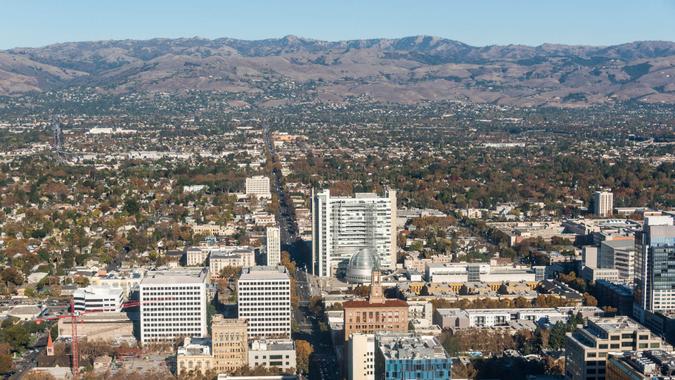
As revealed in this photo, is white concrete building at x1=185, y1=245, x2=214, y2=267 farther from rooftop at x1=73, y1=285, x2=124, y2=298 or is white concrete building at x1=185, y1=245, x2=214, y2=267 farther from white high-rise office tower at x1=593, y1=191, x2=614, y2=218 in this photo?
white high-rise office tower at x1=593, y1=191, x2=614, y2=218

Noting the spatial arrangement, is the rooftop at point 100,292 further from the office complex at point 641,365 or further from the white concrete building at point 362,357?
the office complex at point 641,365

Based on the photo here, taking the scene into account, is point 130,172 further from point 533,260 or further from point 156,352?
point 156,352

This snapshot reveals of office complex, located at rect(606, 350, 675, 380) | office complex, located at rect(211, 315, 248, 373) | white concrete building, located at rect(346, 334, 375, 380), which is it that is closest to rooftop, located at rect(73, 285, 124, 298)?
office complex, located at rect(211, 315, 248, 373)

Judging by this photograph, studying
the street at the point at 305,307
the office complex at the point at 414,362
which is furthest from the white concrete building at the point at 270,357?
the office complex at the point at 414,362

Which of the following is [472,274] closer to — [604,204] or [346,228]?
[346,228]

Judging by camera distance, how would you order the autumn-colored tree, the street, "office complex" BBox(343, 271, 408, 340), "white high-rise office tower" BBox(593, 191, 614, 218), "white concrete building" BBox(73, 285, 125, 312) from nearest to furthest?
1. "office complex" BBox(343, 271, 408, 340)
2. the autumn-colored tree
3. the street
4. "white concrete building" BBox(73, 285, 125, 312)
5. "white high-rise office tower" BBox(593, 191, 614, 218)

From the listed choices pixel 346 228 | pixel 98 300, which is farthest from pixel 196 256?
pixel 98 300
